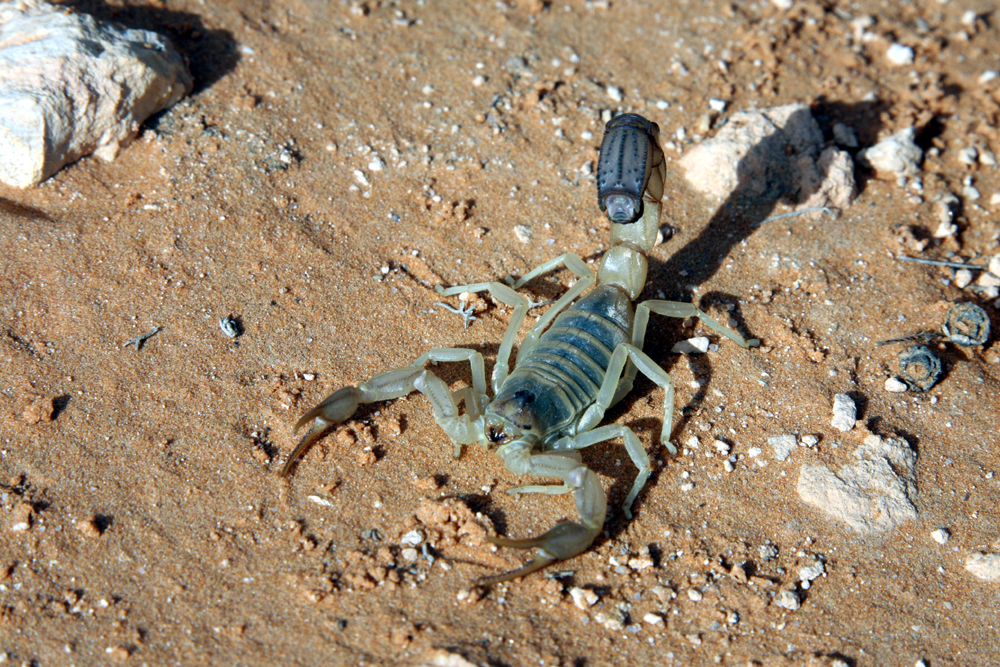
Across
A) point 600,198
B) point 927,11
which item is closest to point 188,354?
point 600,198

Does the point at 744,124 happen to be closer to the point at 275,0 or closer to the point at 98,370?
the point at 275,0

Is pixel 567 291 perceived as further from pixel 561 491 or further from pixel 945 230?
pixel 945 230

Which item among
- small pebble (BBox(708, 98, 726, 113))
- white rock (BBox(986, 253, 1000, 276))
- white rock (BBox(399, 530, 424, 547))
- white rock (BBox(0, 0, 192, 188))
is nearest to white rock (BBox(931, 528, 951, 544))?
white rock (BBox(986, 253, 1000, 276))

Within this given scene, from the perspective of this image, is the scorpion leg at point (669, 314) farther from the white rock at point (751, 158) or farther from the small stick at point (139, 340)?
the small stick at point (139, 340)

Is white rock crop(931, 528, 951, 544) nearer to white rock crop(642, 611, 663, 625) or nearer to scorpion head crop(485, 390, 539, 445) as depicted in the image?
white rock crop(642, 611, 663, 625)

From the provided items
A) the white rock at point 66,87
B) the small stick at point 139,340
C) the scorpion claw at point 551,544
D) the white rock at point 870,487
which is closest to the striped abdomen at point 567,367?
the scorpion claw at point 551,544

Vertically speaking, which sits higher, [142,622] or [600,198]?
[600,198]
